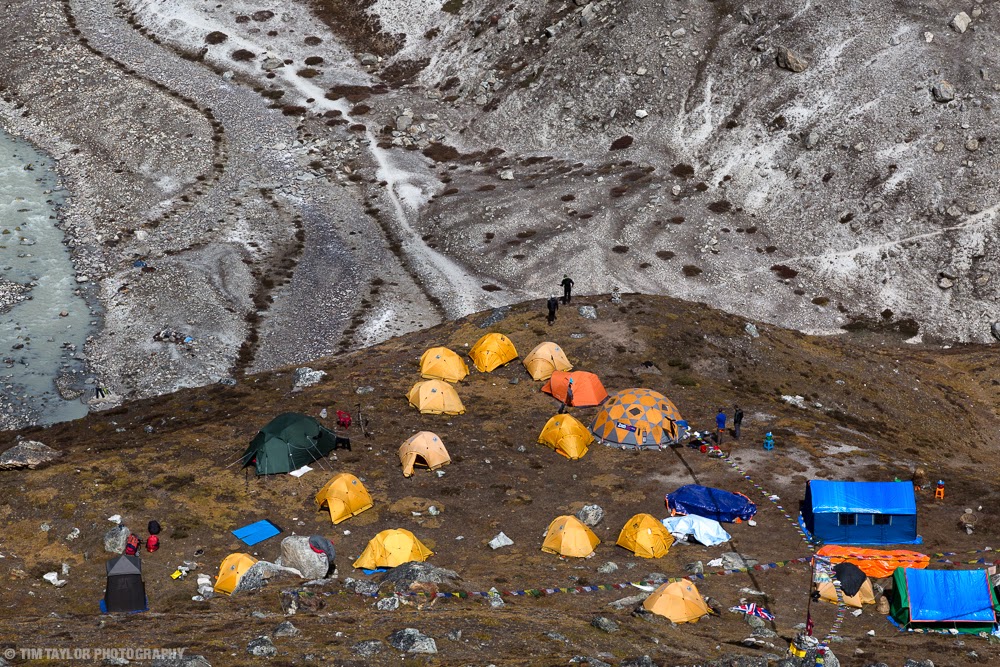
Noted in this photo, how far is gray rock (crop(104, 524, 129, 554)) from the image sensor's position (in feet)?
119

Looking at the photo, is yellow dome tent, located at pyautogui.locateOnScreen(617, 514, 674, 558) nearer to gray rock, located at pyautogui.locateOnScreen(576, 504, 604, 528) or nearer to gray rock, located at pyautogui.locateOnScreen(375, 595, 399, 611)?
gray rock, located at pyautogui.locateOnScreen(576, 504, 604, 528)

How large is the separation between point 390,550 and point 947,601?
19.2 m

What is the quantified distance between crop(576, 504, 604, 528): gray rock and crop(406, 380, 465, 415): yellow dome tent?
36.2 feet

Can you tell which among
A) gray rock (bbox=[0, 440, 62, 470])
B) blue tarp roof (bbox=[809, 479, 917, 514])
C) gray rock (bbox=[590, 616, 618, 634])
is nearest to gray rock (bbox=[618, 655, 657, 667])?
gray rock (bbox=[590, 616, 618, 634])

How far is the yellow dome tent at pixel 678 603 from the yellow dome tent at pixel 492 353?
2184 centimetres

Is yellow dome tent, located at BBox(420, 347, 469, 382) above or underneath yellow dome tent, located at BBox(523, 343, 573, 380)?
underneath

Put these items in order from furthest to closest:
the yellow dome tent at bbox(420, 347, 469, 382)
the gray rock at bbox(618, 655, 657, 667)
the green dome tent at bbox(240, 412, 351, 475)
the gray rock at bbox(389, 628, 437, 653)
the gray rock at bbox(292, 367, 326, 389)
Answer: the gray rock at bbox(292, 367, 326, 389)
the yellow dome tent at bbox(420, 347, 469, 382)
the green dome tent at bbox(240, 412, 351, 475)
the gray rock at bbox(389, 628, 437, 653)
the gray rock at bbox(618, 655, 657, 667)

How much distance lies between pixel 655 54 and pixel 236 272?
44027mm

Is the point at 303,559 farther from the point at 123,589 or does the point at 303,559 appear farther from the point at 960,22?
the point at 960,22

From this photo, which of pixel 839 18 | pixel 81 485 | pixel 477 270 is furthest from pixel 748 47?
pixel 81 485

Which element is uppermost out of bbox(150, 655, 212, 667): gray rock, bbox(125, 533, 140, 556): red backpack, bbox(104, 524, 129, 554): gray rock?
bbox(150, 655, 212, 667): gray rock

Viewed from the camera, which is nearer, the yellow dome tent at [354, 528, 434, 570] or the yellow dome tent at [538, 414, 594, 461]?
the yellow dome tent at [354, 528, 434, 570]

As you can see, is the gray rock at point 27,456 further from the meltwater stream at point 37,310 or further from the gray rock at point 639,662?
the gray rock at point 639,662

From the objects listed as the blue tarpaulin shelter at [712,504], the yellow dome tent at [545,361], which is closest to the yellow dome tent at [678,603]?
the blue tarpaulin shelter at [712,504]
